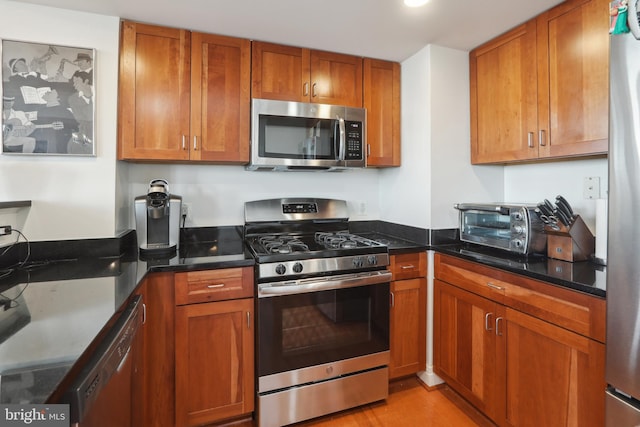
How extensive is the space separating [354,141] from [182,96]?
1.12 m

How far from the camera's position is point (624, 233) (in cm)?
106

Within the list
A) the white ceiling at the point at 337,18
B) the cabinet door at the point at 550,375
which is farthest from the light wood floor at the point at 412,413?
the white ceiling at the point at 337,18

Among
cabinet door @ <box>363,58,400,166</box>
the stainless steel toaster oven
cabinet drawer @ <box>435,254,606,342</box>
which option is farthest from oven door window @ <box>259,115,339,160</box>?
cabinet drawer @ <box>435,254,606,342</box>

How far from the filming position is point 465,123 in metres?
2.20

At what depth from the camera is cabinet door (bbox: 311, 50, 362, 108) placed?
2.17 meters

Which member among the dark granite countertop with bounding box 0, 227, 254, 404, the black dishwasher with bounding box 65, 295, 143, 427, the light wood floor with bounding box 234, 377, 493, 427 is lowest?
the light wood floor with bounding box 234, 377, 493, 427

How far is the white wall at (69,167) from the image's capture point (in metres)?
1.62

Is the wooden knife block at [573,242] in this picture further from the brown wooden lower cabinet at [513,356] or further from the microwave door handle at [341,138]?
the microwave door handle at [341,138]

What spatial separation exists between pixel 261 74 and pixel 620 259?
2.00 m

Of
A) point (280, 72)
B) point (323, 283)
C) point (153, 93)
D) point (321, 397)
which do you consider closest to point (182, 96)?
point (153, 93)

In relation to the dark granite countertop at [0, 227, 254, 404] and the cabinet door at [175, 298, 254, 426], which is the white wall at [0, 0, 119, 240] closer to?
the dark granite countertop at [0, 227, 254, 404]

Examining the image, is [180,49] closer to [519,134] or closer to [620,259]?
[519,134]

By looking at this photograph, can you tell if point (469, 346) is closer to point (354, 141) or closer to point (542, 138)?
point (542, 138)

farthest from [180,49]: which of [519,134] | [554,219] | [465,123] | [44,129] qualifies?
[554,219]
